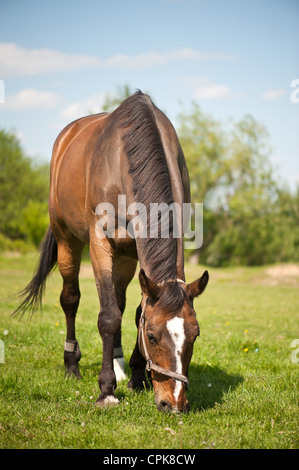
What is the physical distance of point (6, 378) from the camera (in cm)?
411

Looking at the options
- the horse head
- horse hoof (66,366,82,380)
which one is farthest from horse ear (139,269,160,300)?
horse hoof (66,366,82,380)

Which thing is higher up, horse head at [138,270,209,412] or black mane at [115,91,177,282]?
black mane at [115,91,177,282]

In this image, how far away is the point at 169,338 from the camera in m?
2.95

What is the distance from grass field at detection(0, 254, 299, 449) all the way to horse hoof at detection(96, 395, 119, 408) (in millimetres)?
62

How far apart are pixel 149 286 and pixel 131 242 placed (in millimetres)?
888

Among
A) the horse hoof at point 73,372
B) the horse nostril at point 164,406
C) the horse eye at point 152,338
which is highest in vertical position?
the horse eye at point 152,338

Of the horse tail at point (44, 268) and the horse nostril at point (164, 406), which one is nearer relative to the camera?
the horse nostril at point (164, 406)

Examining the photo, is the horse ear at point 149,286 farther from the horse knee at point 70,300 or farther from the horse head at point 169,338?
the horse knee at point 70,300

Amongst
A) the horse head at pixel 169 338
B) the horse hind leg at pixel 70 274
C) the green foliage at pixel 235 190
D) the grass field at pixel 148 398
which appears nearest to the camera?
the grass field at pixel 148 398

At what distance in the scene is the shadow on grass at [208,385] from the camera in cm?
364

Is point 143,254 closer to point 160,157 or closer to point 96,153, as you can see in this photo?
point 160,157

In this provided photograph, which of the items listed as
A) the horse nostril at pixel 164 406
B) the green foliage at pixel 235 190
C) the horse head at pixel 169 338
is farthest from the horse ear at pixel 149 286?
the green foliage at pixel 235 190

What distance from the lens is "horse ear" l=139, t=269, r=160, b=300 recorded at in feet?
10.0

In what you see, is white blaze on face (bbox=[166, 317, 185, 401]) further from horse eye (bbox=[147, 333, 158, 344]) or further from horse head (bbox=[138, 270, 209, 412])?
horse eye (bbox=[147, 333, 158, 344])
